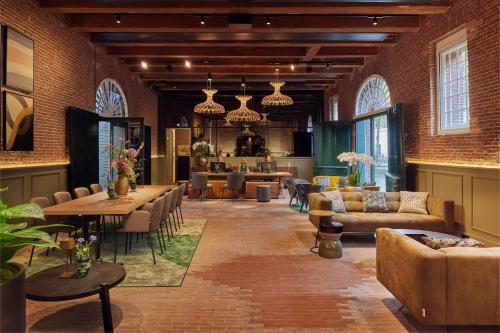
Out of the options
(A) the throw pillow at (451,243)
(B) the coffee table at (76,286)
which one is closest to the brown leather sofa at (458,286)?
(A) the throw pillow at (451,243)

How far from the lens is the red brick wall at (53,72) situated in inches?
220

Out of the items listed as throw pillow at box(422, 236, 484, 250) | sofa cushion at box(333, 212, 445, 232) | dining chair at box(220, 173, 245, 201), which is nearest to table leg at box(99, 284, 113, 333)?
throw pillow at box(422, 236, 484, 250)

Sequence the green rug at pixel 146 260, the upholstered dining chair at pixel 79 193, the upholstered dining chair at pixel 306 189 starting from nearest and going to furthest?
1. the green rug at pixel 146 260
2. the upholstered dining chair at pixel 79 193
3. the upholstered dining chair at pixel 306 189

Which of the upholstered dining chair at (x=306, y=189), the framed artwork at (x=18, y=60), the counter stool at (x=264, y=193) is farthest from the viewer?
the counter stool at (x=264, y=193)

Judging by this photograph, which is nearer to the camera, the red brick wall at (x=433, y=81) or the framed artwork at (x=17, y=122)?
the red brick wall at (x=433, y=81)

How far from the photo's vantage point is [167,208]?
18.5 ft

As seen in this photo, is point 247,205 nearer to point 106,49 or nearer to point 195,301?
point 106,49

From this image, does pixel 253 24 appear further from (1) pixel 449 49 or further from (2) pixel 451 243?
(2) pixel 451 243

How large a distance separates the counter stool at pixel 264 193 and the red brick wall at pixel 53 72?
16.6 feet

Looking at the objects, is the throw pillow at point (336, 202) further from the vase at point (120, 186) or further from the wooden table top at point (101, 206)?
the vase at point (120, 186)

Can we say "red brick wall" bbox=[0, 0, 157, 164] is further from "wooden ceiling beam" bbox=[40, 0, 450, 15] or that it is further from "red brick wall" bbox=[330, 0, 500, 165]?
"red brick wall" bbox=[330, 0, 500, 165]

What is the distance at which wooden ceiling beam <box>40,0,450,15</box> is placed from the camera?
5797 millimetres

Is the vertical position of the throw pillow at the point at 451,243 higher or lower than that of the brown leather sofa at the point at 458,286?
higher

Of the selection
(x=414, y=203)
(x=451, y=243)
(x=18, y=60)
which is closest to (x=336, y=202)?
(x=414, y=203)
